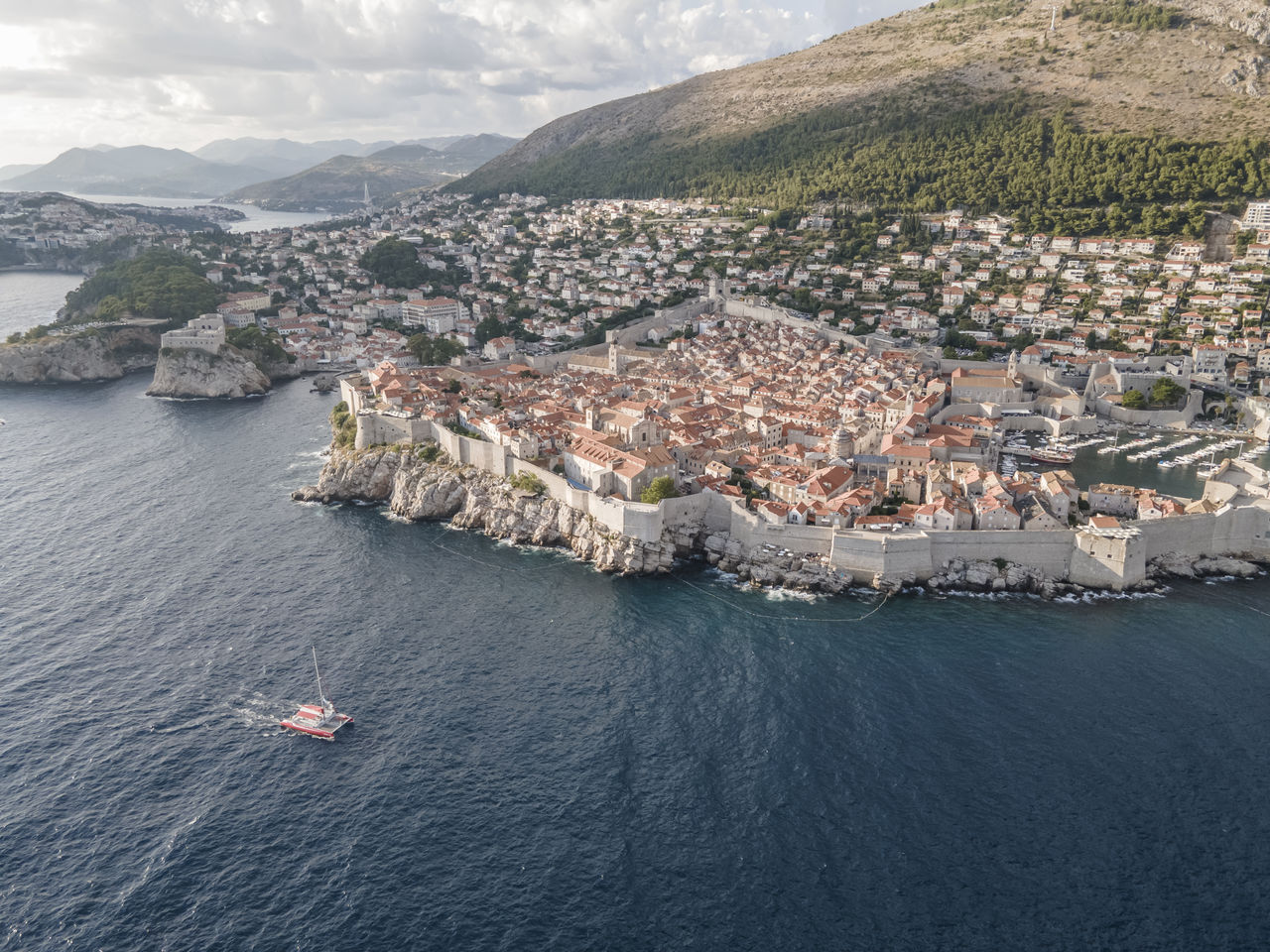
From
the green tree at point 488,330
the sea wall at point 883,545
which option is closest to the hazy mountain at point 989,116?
the green tree at point 488,330

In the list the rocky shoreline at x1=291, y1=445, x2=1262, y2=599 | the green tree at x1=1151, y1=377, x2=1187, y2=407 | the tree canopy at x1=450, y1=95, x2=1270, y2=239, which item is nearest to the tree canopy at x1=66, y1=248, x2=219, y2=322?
the rocky shoreline at x1=291, y1=445, x2=1262, y2=599

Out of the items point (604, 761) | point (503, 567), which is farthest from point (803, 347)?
point (604, 761)

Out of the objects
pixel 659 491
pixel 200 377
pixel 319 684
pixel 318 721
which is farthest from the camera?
pixel 200 377

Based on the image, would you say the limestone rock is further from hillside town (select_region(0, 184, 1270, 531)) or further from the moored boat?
the moored boat

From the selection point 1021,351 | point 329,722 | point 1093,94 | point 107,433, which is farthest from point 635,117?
point 329,722

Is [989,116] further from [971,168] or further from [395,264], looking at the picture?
[395,264]
